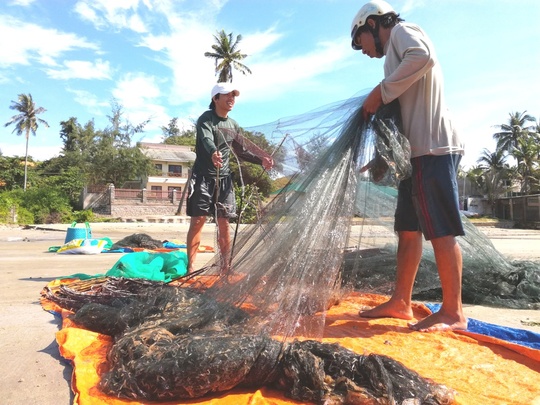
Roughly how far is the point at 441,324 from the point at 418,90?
1414 mm

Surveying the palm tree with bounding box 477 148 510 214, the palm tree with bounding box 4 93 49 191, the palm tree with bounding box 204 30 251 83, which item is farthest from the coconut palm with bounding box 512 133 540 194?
the palm tree with bounding box 4 93 49 191

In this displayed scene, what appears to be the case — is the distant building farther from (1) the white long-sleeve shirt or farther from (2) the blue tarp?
(2) the blue tarp

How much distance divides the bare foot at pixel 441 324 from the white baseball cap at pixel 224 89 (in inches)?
105

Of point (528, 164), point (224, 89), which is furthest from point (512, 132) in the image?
point (224, 89)

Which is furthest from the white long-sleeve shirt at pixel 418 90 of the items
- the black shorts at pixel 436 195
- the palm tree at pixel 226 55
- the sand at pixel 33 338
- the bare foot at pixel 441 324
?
the palm tree at pixel 226 55

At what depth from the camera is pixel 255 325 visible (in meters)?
1.93

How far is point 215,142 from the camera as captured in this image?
3973 millimetres

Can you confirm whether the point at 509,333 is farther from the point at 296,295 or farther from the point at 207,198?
the point at 207,198

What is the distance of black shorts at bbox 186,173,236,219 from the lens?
12.7ft

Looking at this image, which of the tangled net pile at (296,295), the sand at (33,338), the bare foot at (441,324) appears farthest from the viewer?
the bare foot at (441,324)

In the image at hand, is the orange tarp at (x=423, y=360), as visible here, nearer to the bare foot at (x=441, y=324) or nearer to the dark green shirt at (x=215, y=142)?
the bare foot at (x=441, y=324)

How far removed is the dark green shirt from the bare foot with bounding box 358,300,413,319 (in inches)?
64.0

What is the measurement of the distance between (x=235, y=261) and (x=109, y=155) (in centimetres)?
4096

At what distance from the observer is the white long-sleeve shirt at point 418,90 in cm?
240
